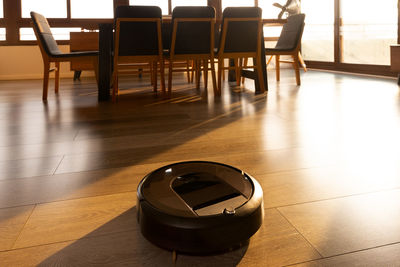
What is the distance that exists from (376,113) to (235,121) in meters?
0.87

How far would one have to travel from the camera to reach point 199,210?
681mm

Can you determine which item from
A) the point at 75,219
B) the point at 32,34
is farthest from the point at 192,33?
the point at 32,34

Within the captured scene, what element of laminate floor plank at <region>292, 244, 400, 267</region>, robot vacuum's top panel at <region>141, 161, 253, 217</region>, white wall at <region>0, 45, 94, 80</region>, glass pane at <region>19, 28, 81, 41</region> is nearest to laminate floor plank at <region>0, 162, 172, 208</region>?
robot vacuum's top panel at <region>141, 161, 253, 217</region>

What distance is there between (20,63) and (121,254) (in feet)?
18.4

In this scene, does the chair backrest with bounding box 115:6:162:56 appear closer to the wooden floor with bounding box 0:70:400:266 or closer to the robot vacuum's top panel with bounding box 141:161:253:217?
the wooden floor with bounding box 0:70:400:266

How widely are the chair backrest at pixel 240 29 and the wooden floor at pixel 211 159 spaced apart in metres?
0.89

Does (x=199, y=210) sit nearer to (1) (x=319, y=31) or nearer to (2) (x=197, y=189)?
(2) (x=197, y=189)

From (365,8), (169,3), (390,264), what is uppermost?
(169,3)

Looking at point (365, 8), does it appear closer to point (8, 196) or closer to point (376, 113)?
point (376, 113)

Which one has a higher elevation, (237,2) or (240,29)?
(237,2)

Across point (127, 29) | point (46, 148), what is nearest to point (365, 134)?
point (46, 148)

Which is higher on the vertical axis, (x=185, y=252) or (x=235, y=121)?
(x=235, y=121)

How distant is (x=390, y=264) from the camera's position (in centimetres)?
63

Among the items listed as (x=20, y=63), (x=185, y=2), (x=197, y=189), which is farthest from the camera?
(x=185, y=2)
